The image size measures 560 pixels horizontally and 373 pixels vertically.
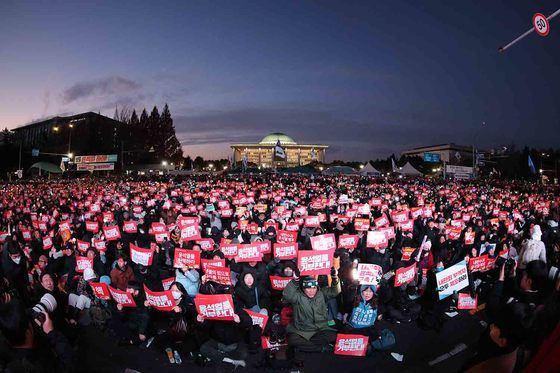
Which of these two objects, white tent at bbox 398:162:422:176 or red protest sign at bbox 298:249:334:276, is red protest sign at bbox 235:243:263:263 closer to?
red protest sign at bbox 298:249:334:276

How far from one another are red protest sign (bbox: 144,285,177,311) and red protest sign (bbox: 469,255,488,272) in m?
6.23

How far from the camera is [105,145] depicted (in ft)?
239

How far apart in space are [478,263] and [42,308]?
8.19 metres

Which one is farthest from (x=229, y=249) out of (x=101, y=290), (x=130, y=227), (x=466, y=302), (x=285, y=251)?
(x=466, y=302)

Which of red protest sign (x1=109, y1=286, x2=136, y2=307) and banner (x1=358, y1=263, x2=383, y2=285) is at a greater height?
banner (x1=358, y1=263, x2=383, y2=285)

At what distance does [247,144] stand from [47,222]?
4351 inches

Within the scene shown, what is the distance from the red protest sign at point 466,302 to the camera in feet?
24.8

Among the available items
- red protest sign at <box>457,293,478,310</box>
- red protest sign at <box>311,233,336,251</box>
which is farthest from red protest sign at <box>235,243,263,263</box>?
red protest sign at <box>457,293,478,310</box>

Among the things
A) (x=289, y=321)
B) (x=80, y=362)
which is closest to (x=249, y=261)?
(x=289, y=321)

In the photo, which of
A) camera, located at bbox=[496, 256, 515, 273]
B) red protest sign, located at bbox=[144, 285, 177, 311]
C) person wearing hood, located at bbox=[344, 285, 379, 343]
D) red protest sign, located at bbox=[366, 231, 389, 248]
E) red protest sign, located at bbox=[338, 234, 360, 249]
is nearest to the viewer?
red protest sign, located at bbox=[144, 285, 177, 311]

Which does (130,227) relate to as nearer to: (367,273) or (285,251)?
Answer: (285,251)

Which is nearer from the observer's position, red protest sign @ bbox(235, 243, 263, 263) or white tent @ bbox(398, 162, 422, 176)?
red protest sign @ bbox(235, 243, 263, 263)

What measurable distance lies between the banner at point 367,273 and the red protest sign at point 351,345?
1.08m

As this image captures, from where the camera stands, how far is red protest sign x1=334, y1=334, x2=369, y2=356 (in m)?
5.86
